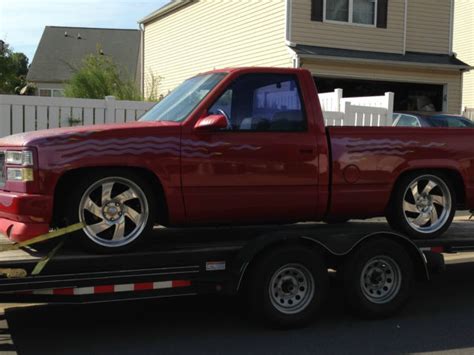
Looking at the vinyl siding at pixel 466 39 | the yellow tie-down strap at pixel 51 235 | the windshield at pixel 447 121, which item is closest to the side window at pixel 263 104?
the yellow tie-down strap at pixel 51 235

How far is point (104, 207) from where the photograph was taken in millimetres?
5059

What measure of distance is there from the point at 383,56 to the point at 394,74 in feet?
2.49

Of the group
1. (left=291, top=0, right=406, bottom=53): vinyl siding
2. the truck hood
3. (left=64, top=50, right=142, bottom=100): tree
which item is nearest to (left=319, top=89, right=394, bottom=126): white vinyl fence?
(left=291, top=0, right=406, bottom=53): vinyl siding

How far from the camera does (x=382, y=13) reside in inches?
720

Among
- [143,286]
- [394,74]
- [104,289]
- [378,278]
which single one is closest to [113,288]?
[104,289]

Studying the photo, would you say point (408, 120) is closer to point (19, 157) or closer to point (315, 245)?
point (315, 245)

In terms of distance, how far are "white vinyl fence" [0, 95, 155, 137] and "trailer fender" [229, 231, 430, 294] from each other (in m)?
5.77

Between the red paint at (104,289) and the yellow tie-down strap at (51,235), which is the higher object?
the yellow tie-down strap at (51,235)

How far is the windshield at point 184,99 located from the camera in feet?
18.4

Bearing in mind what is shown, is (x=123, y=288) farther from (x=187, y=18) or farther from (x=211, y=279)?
(x=187, y=18)

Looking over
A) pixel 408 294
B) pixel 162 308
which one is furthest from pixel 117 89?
pixel 408 294

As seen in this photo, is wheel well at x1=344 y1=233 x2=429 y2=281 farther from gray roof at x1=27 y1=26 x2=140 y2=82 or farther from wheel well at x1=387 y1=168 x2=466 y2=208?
gray roof at x1=27 y1=26 x2=140 y2=82

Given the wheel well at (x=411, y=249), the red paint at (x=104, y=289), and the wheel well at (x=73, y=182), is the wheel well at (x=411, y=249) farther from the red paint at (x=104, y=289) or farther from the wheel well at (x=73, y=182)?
the red paint at (x=104, y=289)

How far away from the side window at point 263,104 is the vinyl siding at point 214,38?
1156 centimetres
